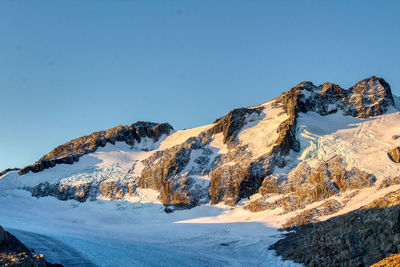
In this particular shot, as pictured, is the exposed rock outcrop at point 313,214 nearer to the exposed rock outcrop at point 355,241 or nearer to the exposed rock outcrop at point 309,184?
the exposed rock outcrop at point 309,184

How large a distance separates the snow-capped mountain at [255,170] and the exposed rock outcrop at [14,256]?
A: 16.9 metres

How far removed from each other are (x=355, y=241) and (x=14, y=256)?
24.3 m

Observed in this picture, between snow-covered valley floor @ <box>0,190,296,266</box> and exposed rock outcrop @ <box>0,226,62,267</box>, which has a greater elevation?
exposed rock outcrop @ <box>0,226,62,267</box>

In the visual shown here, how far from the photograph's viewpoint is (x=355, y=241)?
1010 inches

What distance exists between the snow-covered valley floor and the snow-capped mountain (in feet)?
1.53

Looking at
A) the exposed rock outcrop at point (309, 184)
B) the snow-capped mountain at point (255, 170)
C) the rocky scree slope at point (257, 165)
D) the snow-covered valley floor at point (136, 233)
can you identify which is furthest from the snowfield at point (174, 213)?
the exposed rock outcrop at point (309, 184)

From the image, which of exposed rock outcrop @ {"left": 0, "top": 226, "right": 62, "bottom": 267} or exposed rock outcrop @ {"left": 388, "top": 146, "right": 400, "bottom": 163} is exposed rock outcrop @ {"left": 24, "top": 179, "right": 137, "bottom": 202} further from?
exposed rock outcrop @ {"left": 0, "top": 226, "right": 62, "bottom": 267}

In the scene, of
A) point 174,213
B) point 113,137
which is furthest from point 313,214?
point 113,137

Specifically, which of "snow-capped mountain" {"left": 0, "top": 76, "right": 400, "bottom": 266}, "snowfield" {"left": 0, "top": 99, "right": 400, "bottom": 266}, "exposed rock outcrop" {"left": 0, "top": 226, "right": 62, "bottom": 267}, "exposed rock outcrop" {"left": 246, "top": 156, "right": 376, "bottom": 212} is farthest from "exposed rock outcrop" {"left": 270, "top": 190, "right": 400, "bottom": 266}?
"exposed rock outcrop" {"left": 0, "top": 226, "right": 62, "bottom": 267}

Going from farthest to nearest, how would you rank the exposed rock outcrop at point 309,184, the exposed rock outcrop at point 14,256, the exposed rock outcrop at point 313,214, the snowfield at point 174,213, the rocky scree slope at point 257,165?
the rocky scree slope at point 257,165 → the exposed rock outcrop at point 309,184 → the exposed rock outcrop at point 313,214 → the snowfield at point 174,213 → the exposed rock outcrop at point 14,256

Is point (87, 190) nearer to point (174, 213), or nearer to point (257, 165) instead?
point (174, 213)

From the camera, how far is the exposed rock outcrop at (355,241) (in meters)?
23.0

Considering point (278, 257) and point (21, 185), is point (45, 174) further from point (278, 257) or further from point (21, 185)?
point (278, 257)

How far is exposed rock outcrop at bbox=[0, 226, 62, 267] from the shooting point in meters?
15.6
